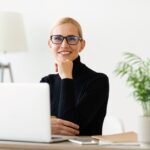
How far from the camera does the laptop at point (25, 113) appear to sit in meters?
1.70

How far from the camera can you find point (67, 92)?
87.4 inches

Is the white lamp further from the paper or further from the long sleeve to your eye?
the paper

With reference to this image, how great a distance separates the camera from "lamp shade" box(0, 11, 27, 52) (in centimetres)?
407

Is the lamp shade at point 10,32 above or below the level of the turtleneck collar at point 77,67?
above

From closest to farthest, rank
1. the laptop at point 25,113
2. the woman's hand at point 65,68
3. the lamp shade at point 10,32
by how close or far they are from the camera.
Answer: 1. the laptop at point 25,113
2. the woman's hand at point 65,68
3. the lamp shade at point 10,32

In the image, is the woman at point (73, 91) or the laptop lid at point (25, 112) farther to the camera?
the woman at point (73, 91)

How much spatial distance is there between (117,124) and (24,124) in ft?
3.00

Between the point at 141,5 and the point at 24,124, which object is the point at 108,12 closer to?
the point at 141,5

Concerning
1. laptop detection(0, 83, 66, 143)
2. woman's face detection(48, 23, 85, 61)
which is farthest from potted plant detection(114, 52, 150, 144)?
woman's face detection(48, 23, 85, 61)

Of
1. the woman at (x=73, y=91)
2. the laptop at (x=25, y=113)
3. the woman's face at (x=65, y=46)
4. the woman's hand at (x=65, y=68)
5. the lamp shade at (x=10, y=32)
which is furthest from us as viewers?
the lamp shade at (x=10, y=32)

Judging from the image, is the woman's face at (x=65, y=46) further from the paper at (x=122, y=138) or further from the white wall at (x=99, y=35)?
the white wall at (x=99, y=35)

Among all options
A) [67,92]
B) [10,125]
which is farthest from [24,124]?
[67,92]

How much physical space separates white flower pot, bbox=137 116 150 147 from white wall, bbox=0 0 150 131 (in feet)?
7.92

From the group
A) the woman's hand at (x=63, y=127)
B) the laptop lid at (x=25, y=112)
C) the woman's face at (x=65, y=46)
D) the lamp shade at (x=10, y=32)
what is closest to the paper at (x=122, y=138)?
the laptop lid at (x=25, y=112)
